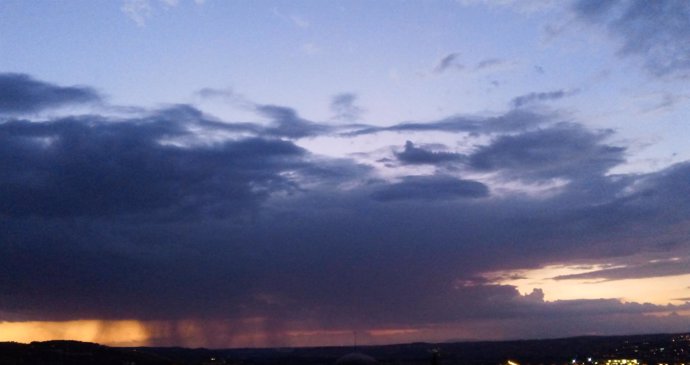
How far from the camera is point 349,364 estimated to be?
142m

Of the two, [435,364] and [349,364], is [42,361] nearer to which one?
[349,364]

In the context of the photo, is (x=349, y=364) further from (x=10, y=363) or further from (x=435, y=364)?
(x=10, y=363)

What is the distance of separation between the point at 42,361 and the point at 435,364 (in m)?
125

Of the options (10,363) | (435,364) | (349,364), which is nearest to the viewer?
(435,364)

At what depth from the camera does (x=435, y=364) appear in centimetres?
10956

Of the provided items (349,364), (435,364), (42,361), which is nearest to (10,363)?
(42,361)

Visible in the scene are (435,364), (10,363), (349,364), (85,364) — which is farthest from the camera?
(85,364)

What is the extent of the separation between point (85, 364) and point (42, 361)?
12.1 m

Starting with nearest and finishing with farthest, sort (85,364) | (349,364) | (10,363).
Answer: (349,364) → (10,363) → (85,364)

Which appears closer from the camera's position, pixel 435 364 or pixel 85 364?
pixel 435 364

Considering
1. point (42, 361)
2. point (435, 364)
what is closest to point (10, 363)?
point (42, 361)

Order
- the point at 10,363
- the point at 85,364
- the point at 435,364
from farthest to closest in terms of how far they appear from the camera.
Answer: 1. the point at 85,364
2. the point at 10,363
3. the point at 435,364

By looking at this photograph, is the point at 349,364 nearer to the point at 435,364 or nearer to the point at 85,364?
the point at 435,364

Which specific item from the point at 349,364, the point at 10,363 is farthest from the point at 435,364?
the point at 10,363
